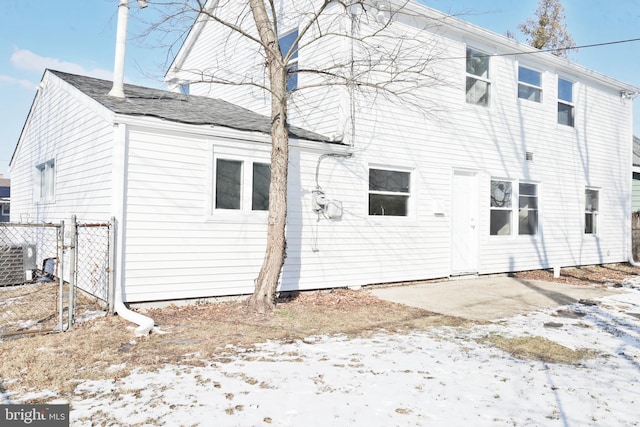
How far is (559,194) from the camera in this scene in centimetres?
1323

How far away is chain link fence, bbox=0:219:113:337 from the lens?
5801 mm

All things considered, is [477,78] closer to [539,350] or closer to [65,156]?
[539,350]

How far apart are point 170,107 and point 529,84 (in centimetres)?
937

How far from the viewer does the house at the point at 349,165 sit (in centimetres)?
723

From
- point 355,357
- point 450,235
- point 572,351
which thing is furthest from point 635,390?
point 450,235

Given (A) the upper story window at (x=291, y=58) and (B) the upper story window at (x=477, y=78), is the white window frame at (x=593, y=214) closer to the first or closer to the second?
(B) the upper story window at (x=477, y=78)

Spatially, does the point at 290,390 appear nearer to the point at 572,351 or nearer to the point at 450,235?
the point at 572,351

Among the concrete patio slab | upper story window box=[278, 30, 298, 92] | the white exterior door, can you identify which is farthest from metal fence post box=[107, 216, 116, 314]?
the white exterior door

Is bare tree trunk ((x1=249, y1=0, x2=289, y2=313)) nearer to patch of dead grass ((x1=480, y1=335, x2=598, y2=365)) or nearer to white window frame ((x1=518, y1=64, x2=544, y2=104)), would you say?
patch of dead grass ((x1=480, y1=335, x2=598, y2=365))

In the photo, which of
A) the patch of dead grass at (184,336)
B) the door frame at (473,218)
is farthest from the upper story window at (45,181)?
the door frame at (473,218)

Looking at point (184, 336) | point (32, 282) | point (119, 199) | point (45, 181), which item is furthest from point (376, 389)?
point (45, 181)

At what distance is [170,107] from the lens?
836 centimetres

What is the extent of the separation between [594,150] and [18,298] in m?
15.3

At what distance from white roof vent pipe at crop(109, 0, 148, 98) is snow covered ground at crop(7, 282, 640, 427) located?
224 inches
